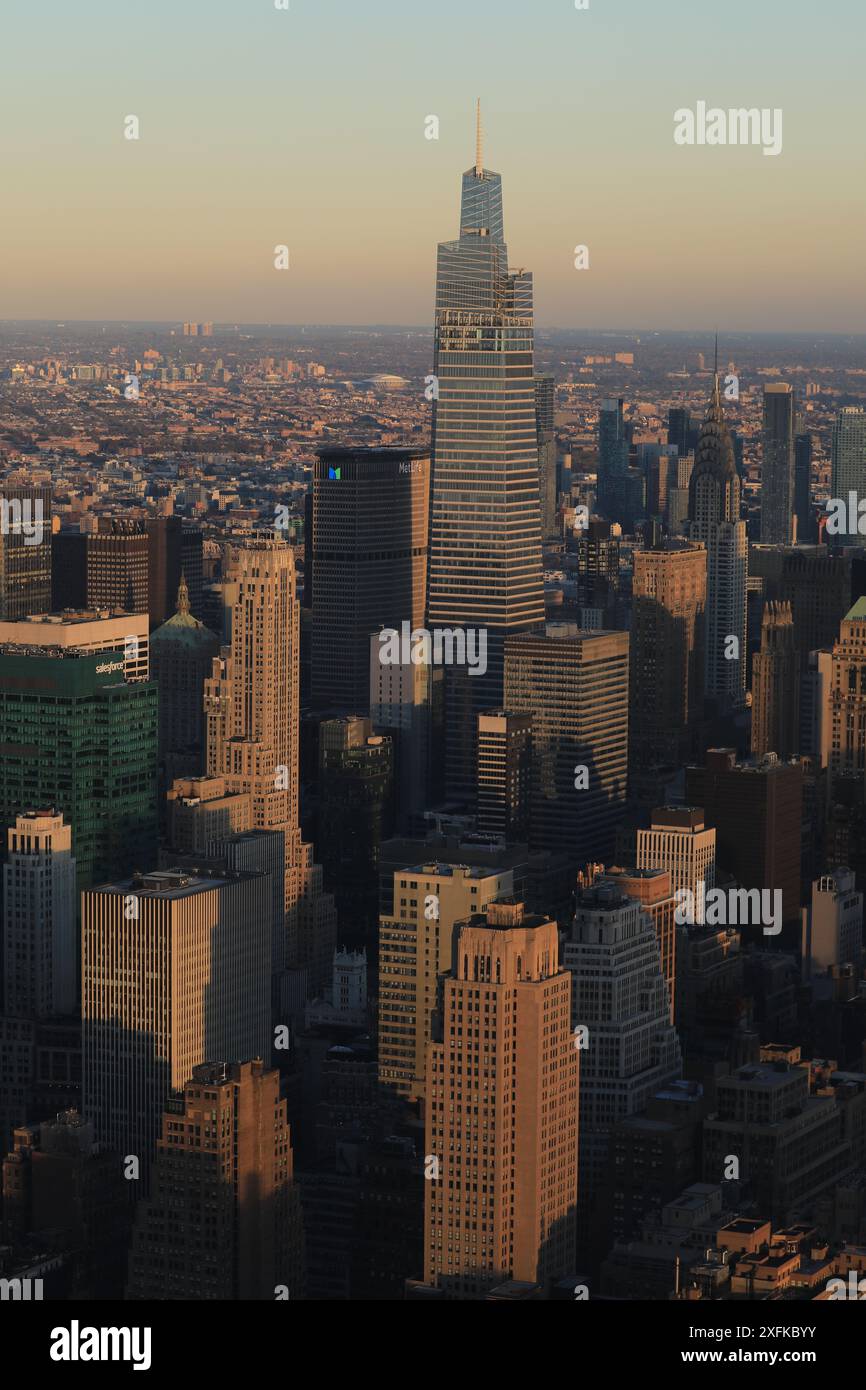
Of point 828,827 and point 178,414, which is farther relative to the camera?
point 178,414

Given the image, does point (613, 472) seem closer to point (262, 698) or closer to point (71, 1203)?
point (262, 698)

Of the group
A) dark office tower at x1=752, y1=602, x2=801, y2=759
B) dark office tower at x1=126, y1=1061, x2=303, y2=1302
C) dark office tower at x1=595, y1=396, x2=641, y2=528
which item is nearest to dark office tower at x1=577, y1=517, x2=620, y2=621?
dark office tower at x1=752, y1=602, x2=801, y2=759

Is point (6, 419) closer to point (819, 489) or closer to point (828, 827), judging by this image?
point (828, 827)

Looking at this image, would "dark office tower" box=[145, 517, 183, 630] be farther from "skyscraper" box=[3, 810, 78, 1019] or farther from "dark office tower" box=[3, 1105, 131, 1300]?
"dark office tower" box=[3, 1105, 131, 1300]

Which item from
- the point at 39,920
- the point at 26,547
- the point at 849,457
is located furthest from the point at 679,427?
the point at 39,920

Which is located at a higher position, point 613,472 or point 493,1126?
point 613,472
